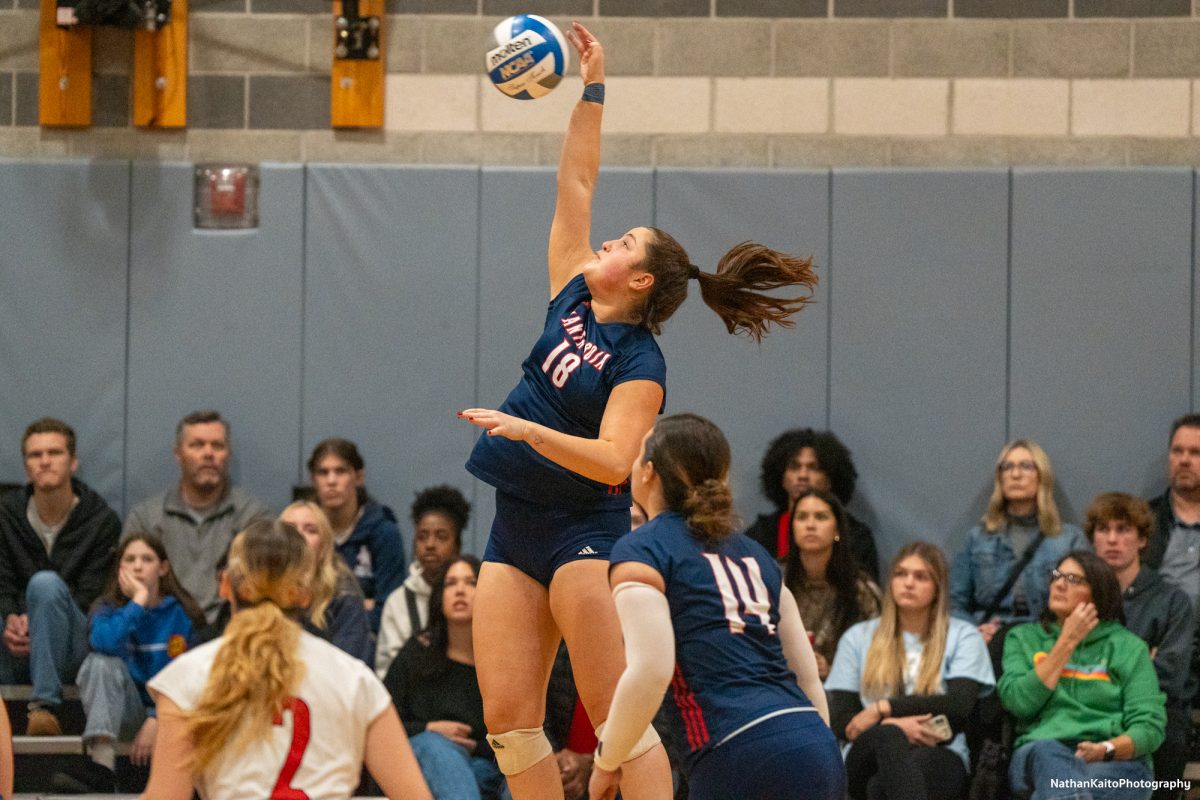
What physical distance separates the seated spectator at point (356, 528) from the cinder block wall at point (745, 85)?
1967 mm

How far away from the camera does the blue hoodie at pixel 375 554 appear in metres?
8.27

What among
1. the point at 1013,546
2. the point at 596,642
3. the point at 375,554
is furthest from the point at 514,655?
the point at 1013,546

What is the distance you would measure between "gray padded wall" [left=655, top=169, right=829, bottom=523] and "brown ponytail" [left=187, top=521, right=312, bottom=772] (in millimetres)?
5621

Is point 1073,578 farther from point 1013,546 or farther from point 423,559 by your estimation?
point 423,559

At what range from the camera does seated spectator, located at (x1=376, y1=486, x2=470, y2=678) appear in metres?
7.39

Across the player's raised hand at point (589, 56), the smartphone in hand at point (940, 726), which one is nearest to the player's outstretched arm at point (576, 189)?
the player's raised hand at point (589, 56)

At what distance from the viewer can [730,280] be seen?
4445 millimetres

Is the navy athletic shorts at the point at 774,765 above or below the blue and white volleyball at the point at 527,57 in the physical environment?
below

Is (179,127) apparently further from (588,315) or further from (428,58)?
(588,315)

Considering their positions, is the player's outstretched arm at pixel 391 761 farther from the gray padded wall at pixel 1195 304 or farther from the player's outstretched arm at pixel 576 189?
the gray padded wall at pixel 1195 304

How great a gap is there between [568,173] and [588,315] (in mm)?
475

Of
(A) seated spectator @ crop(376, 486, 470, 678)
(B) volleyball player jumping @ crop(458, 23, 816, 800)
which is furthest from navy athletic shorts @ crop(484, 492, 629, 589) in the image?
(A) seated spectator @ crop(376, 486, 470, 678)

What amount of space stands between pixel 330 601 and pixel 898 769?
8.86 ft

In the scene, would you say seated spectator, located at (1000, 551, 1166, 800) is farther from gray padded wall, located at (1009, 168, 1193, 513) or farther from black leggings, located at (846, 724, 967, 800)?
gray padded wall, located at (1009, 168, 1193, 513)
